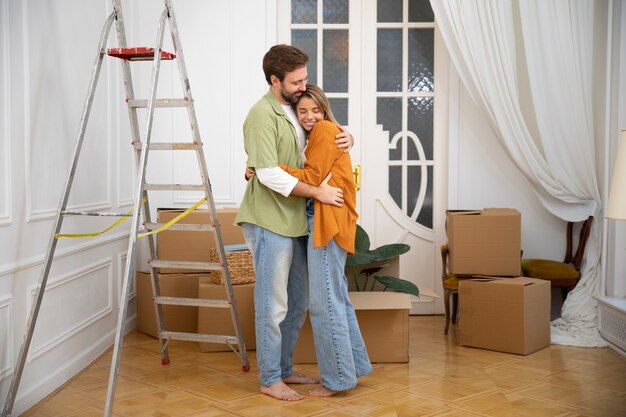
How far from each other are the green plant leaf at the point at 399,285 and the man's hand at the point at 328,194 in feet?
3.09

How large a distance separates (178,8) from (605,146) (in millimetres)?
2972

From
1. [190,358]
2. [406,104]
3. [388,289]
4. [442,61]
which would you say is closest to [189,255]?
[190,358]

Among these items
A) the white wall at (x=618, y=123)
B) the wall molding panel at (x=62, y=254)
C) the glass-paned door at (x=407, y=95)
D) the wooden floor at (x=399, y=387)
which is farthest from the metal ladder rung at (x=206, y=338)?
the white wall at (x=618, y=123)

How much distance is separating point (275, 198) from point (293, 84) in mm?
506

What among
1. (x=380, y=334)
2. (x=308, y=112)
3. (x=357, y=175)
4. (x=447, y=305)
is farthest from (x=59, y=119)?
(x=447, y=305)

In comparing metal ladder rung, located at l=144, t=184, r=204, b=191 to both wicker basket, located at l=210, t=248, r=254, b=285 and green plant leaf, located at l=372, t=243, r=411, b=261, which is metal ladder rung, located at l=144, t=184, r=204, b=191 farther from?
green plant leaf, located at l=372, t=243, r=411, b=261

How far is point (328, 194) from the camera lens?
3203 millimetres

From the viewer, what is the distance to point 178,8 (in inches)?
201

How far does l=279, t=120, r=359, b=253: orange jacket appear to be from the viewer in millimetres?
3184

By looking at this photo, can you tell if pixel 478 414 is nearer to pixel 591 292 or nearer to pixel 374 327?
pixel 374 327

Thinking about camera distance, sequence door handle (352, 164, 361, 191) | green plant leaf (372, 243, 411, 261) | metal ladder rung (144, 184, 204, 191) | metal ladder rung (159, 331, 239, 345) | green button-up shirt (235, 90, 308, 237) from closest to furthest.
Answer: green button-up shirt (235, 90, 308, 237), metal ladder rung (144, 184, 204, 191), metal ladder rung (159, 331, 239, 345), green plant leaf (372, 243, 411, 261), door handle (352, 164, 361, 191)

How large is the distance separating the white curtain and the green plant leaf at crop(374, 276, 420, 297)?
122 centimetres

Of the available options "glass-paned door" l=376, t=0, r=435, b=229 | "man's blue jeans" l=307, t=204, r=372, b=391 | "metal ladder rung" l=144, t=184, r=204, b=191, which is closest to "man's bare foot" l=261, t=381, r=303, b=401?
"man's blue jeans" l=307, t=204, r=372, b=391

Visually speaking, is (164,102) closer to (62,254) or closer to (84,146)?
(84,146)
